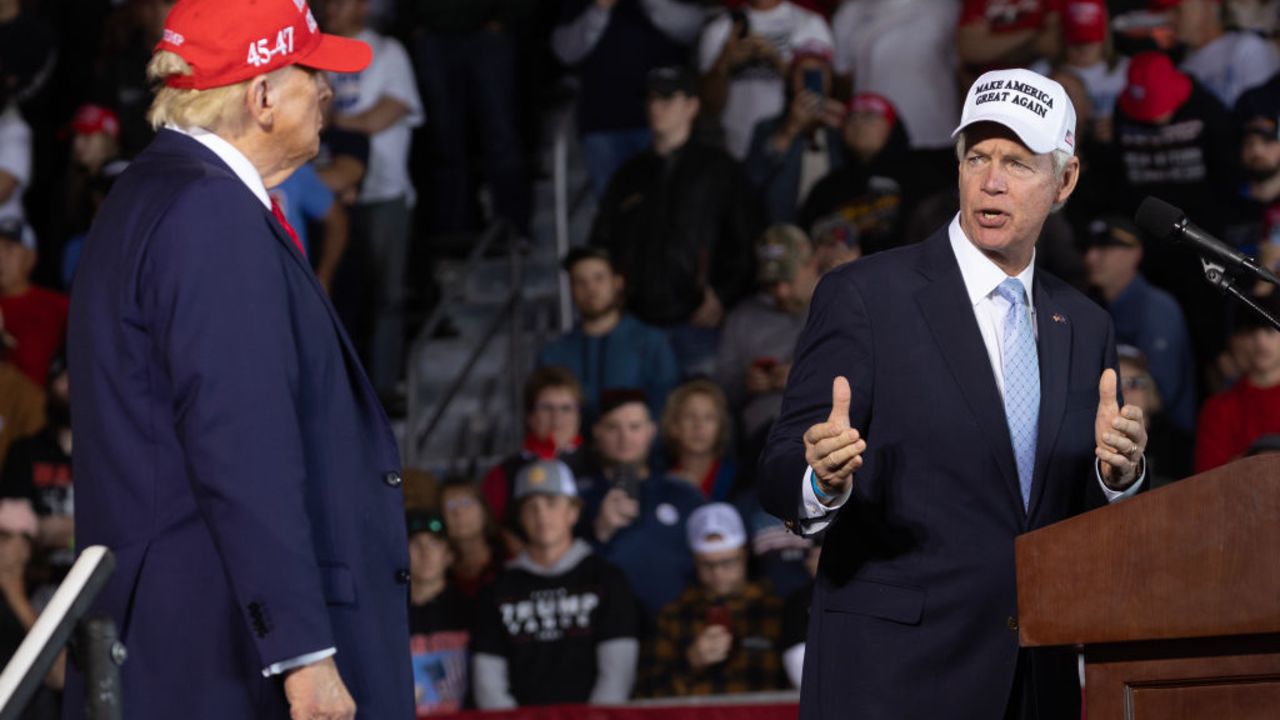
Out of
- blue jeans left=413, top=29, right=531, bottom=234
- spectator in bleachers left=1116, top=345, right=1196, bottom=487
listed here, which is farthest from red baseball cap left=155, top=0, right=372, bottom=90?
blue jeans left=413, top=29, right=531, bottom=234

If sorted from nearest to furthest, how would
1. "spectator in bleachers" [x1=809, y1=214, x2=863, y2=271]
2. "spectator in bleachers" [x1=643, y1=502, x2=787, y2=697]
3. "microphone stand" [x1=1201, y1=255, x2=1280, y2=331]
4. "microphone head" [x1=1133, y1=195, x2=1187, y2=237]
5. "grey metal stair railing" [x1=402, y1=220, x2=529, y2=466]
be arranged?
1. "microphone stand" [x1=1201, y1=255, x2=1280, y2=331]
2. "microphone head" [x1=1133, y1=195, x2=1187, y2=237]
3. "spectator in bleachers" [x1=643, y1=502, x2=787, y2=697]
4. "spectator in bleachers" [x1=809, y1=214, x2=863, y2=271]
5. "grey metal stair railing" [x1=402, y1=220, x2=529, y2=466]

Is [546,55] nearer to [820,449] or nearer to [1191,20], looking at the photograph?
[1191,20]

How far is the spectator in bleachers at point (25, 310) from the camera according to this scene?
8.77 metres

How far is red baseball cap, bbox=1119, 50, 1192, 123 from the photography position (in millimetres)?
7707

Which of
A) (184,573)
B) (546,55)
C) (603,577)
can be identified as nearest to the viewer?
(184,573)

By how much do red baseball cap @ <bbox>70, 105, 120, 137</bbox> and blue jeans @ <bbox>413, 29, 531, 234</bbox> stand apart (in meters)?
1.56

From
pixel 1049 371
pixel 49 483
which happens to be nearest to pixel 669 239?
pixel 49 483

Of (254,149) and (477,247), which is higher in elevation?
(477,247)

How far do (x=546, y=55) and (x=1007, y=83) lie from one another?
760 centimetres

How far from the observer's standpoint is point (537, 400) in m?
7.67

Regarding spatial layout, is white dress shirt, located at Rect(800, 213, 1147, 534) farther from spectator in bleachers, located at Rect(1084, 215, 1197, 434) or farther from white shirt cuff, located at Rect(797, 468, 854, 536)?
spectator in bleachers, located at Rect(1084, 215, 1197, 434)

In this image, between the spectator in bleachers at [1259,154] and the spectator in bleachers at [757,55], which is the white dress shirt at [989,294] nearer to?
the spectator in bleachers at [1259,154]

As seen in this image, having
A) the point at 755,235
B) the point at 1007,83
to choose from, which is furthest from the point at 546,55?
the point at 1007,83

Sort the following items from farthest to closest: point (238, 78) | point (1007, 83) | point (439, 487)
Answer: point (439, 487)
point (1007, 83)
point (238, 78)
